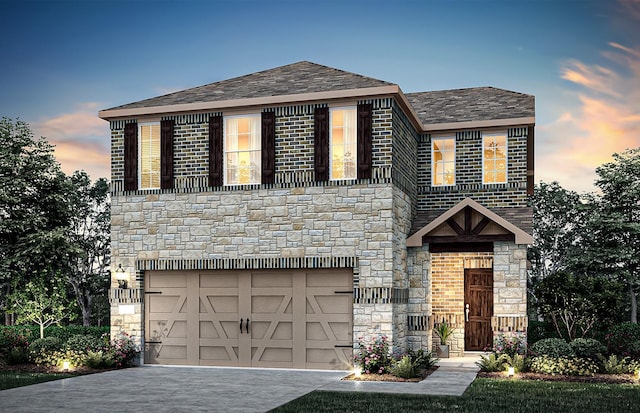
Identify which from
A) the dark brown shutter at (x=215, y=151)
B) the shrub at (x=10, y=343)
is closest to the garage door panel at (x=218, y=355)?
the dark brown shutter at (x=215, y=151)

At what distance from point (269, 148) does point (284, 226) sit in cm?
190

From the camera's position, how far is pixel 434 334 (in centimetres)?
1995

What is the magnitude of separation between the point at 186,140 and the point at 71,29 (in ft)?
20.5

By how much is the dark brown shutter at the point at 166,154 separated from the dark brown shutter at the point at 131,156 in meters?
0.74

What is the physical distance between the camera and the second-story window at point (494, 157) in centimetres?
1984

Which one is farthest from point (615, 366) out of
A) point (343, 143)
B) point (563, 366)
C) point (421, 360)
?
point (343, 143)

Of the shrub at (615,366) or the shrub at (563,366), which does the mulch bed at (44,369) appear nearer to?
the shrub at (563,366)

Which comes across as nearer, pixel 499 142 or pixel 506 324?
pixel 506 324

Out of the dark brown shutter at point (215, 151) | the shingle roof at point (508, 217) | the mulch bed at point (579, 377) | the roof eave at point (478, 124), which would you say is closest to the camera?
the mulch bed at point (579, 377)

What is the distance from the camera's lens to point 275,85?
18391 mm

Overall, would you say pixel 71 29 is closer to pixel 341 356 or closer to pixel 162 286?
pixel 162 286

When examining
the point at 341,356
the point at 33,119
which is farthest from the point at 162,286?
the point at 33,119

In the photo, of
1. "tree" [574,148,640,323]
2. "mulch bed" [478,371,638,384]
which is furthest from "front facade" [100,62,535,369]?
"tree" [574,148,640,323]

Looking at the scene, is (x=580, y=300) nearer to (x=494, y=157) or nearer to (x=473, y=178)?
(x=473, y=178)
